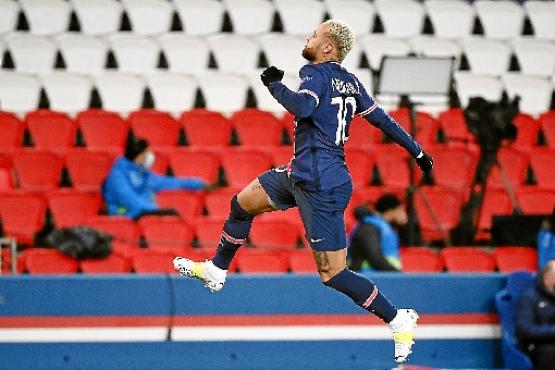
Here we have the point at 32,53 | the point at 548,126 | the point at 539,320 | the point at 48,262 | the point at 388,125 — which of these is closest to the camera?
the point at 388,125

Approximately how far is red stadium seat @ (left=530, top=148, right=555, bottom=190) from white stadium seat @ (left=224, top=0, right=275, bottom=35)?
271 cm

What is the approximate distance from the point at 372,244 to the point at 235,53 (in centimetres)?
339

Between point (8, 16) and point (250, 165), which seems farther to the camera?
point (8, 16)

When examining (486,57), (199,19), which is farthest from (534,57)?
(199,19)

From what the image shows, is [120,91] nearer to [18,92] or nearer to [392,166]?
[18,92]

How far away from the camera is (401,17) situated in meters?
10.5

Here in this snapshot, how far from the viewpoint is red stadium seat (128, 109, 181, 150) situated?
899cm

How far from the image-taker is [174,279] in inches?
268

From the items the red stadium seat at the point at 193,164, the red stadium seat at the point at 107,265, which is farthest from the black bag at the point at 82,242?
the red stadium seat at the point at 193,164

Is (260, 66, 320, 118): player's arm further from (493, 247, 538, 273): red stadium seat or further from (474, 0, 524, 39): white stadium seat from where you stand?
(474, 0, 524, 39): white stadium seat

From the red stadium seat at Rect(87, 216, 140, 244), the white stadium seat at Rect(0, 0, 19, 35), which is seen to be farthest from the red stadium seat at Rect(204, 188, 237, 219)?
the white stadium seat at Rect(0, 0, 19, 35)

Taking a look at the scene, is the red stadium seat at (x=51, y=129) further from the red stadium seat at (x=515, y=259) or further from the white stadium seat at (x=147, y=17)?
the red stadium seat at (x=515, y=259)

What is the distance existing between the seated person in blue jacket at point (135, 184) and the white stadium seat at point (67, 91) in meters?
1.27

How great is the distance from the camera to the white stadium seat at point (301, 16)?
10.3 m
